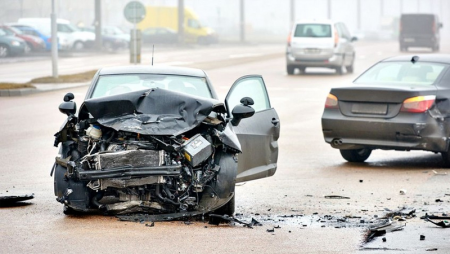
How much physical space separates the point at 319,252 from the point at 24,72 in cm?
2674

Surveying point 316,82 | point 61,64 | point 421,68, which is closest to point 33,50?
point 61,64

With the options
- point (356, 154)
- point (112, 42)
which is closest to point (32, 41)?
point (112, 42)

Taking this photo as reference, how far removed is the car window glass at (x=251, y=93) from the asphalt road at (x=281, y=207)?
101 cm

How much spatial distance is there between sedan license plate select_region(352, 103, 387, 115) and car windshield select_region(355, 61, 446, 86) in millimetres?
674

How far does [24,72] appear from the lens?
32.7 meters

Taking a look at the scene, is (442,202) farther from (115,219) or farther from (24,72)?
(24,72)

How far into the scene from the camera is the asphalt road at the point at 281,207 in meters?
7.39

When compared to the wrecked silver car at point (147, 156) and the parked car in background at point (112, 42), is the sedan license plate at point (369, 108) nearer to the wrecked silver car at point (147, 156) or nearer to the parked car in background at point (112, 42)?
the wrecked silver car at point (147, 156)

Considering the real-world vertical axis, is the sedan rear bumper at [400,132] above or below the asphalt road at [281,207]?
above

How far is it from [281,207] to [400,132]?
3228 millimetres

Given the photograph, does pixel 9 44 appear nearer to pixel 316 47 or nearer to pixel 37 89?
pixel 316 47

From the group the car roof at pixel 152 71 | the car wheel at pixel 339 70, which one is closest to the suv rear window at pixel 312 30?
the car wheel at pixel 339 70

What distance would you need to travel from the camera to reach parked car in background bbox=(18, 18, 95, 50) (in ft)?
170

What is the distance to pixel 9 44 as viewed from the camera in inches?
1731
